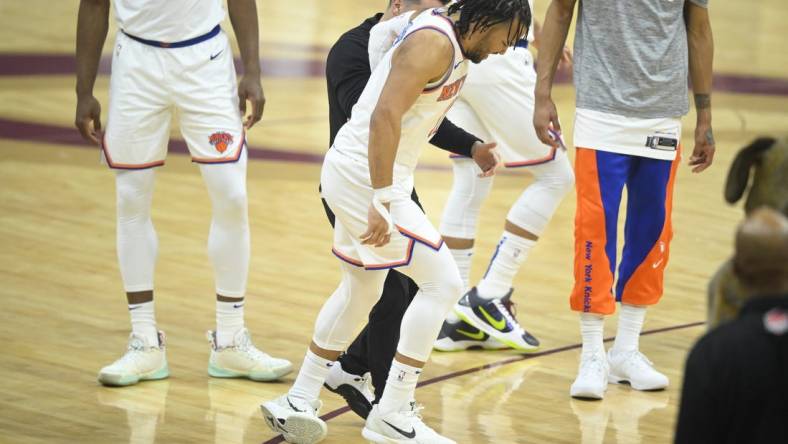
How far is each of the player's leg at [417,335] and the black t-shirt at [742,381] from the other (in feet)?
5.45

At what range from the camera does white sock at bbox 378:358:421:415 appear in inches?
155

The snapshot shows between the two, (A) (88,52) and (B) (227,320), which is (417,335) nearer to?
(B) (227,320)

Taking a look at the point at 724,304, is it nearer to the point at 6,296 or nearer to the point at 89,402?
the point at 89,402

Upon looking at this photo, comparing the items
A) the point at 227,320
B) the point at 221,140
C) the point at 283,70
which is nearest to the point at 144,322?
the point at 227,320

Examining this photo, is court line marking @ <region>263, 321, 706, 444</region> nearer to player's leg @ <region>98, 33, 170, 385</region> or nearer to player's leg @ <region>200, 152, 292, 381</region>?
player's leg @ <region>200, 152, 292, 381</region>

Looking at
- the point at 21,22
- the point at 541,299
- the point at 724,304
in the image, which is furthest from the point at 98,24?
the point at 21,22

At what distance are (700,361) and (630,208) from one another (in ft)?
8.22

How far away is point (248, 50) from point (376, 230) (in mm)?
1413

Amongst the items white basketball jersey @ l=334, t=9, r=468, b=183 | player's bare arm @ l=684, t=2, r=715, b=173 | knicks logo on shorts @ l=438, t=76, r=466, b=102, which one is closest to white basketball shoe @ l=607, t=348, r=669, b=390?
player's bare arm @ l=684, t=2, r=715, b=173

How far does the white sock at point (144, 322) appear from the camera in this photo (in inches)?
185

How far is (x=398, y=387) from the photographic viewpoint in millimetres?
3949

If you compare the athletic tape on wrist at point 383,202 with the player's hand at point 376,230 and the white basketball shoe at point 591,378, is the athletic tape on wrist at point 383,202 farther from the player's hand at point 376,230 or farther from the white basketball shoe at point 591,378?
the white basketball shoe at point 591,378

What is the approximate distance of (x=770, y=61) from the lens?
14.5m

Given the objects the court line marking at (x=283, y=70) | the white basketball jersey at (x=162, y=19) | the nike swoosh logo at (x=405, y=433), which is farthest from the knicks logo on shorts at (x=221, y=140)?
the court line marking at (x=283, y=70)
